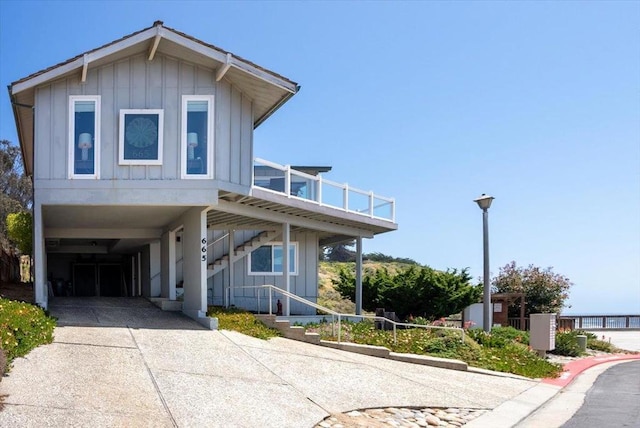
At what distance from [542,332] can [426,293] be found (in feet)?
20.3

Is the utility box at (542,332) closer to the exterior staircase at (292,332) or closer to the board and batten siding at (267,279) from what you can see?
the exterior staircase at (292,332)

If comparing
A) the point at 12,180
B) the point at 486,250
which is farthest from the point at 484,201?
the point at 12,180

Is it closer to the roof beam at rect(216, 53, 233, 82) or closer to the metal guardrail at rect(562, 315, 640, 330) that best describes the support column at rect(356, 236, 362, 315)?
the roof beam at rect(216, 53, 233, 82)

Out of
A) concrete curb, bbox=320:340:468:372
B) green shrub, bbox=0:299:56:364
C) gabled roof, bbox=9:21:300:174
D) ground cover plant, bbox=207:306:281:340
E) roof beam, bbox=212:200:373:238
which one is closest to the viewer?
green shrub, bbox=0:299:56:364

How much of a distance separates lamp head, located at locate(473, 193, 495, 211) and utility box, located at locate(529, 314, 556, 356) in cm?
365

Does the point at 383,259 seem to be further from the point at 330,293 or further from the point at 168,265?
the point at 168,265

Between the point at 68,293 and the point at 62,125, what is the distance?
695 inches

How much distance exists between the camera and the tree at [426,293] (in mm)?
24391

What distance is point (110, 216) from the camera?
18.6 meters

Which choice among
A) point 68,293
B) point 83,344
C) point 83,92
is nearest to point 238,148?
point 83,92

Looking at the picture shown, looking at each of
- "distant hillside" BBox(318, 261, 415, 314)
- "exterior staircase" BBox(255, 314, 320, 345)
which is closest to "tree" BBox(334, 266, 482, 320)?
"distant hillside" BBox(318, 261, 415, 314)

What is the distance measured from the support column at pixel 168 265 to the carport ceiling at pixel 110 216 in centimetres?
53

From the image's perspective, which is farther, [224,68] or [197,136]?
[197,136]

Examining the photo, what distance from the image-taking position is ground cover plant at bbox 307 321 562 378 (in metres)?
15.9
